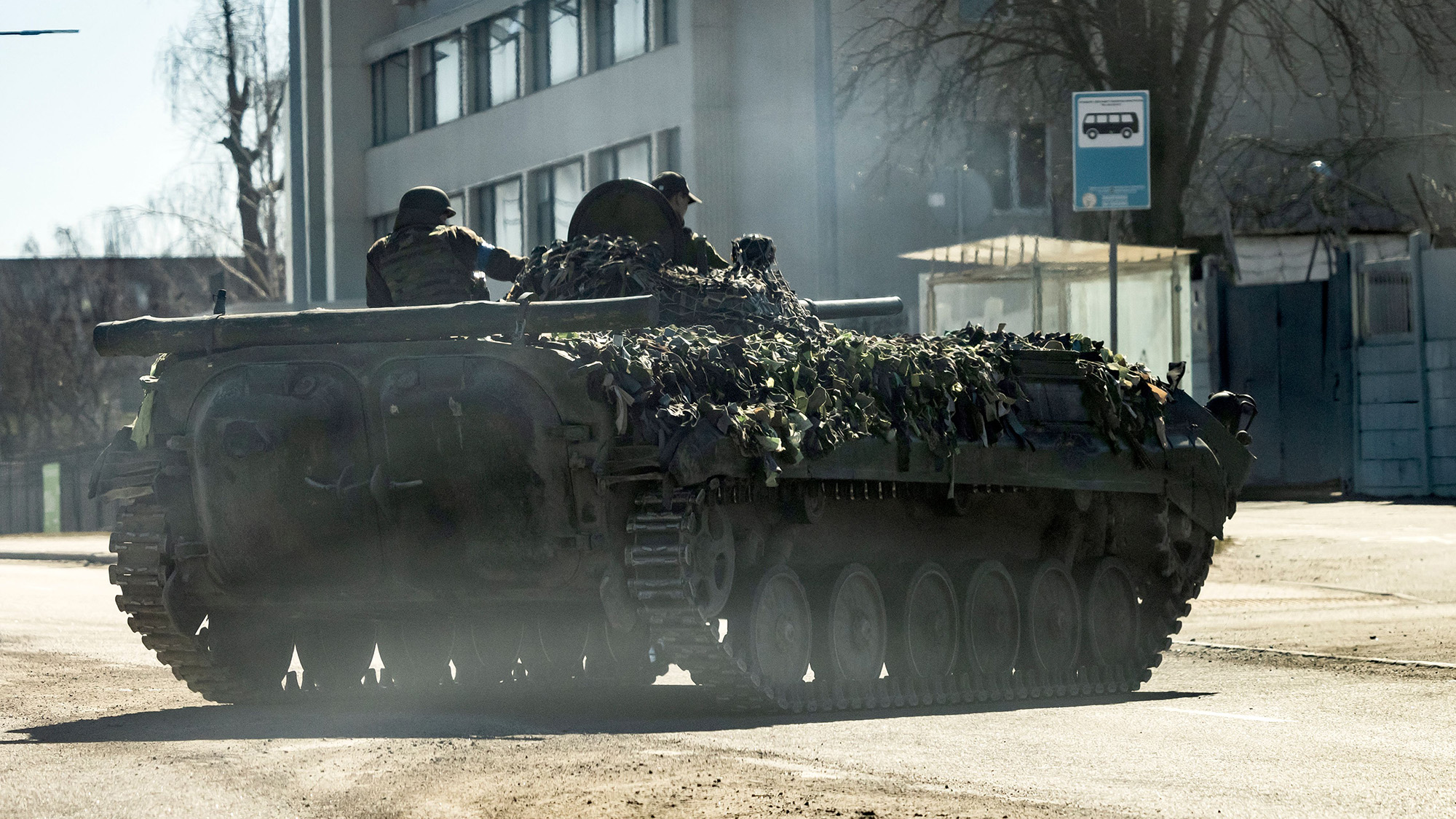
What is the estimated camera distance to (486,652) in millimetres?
12094

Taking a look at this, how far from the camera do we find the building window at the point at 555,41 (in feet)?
115

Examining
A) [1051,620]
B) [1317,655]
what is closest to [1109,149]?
[1317,655]

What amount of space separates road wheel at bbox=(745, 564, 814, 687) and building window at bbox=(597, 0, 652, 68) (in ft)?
75.2

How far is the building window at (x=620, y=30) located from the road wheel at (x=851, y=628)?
22.3 m

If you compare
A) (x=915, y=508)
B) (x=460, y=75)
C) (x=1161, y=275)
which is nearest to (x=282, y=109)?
(x=460, y=75)

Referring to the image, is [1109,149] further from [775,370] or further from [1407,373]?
[1407,373]

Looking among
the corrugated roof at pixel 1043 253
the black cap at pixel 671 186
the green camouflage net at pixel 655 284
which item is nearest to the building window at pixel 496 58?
the corrugated roof at pixel 1043 253

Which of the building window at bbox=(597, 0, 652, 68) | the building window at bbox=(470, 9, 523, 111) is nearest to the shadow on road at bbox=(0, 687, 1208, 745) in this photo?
the building window at bbox=(597, 0, 652, 68)

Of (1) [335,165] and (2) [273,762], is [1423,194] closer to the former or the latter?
(1) [335,165]

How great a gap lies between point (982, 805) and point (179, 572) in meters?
4.70

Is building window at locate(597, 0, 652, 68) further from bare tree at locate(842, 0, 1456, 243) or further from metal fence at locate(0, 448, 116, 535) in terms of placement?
metal fence at locate(0, 448, 116, 535)

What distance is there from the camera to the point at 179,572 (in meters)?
10.2

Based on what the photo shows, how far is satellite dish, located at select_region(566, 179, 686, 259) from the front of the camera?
11.7 metres

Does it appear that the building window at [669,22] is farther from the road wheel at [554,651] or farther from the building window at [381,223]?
the road wheel at [554,651]
